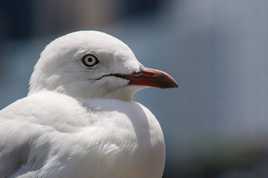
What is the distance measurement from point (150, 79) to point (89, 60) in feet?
1.02

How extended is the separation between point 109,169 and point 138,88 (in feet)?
1.85

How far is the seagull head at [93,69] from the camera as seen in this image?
24.0ft

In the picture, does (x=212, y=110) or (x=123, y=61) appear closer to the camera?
(x=123, y=61)

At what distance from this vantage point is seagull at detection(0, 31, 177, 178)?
6.97 metres

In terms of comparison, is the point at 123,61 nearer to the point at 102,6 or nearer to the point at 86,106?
the point at 86,106

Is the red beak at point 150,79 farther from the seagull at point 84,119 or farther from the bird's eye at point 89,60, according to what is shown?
the bird's eye at point 89,60

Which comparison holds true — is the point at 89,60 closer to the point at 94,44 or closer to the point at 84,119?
the point at 94,44

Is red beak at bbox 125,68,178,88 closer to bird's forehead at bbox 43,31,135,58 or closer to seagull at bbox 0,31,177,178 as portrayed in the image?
seagull at bbox 0,31,177,178

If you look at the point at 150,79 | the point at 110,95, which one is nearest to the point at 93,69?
the point at 110,95

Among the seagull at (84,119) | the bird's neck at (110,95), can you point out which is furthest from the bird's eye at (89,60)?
the bird's neck at (110,95)

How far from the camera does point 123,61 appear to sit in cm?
734

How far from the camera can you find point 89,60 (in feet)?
24.2

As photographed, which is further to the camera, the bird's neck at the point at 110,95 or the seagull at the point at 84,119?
the bird's neck at the point at 110,95

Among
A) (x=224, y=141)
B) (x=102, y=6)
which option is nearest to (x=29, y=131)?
(x=224, y=141)
